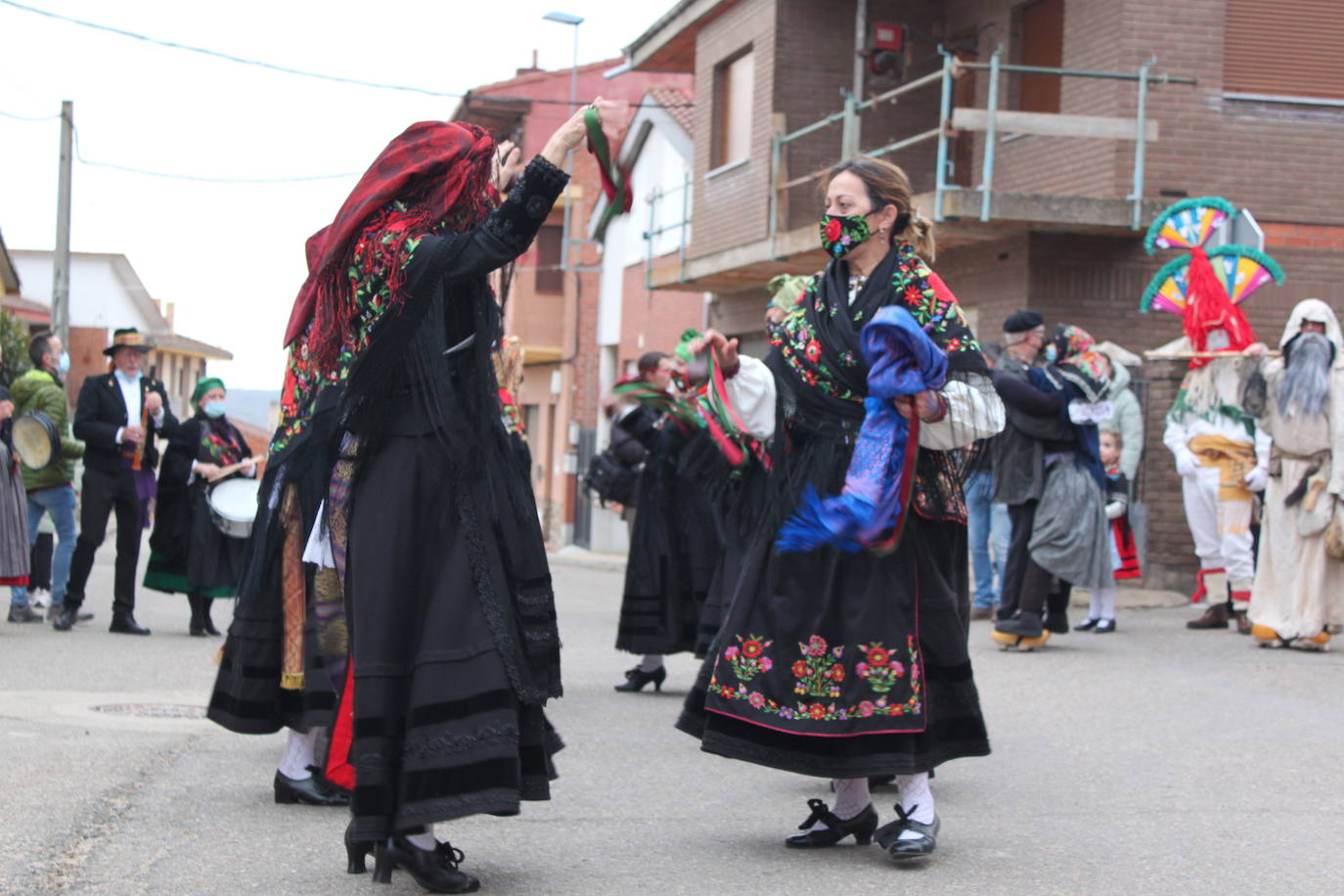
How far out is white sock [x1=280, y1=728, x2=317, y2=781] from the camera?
5.82m

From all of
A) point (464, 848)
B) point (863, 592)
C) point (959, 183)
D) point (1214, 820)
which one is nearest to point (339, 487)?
point (464, 848)

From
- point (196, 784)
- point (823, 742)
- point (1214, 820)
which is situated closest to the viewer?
point (823, 742)

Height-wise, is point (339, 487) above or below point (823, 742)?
above

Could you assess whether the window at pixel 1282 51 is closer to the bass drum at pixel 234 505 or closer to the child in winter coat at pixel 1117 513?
the child in winter coat at pixel 1117 513

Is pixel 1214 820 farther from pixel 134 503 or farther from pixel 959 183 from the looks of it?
pixel 959 183

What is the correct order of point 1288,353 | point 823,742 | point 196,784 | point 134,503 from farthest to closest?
point 134,503 < point 1288,353 < point 196,784 < point 823,742

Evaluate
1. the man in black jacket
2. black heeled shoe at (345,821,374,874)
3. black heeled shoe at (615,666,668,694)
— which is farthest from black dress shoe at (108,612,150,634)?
black heeled shoe at (345,821,374,874)

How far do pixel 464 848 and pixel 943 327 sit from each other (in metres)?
2.09

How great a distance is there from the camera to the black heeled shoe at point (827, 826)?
5.32 metres

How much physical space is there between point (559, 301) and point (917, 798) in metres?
32.6

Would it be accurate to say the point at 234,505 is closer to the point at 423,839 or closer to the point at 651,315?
the point at 423,839

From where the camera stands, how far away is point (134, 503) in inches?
468

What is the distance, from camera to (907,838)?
198 inches

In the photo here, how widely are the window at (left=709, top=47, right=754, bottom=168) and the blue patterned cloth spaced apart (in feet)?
55.5
